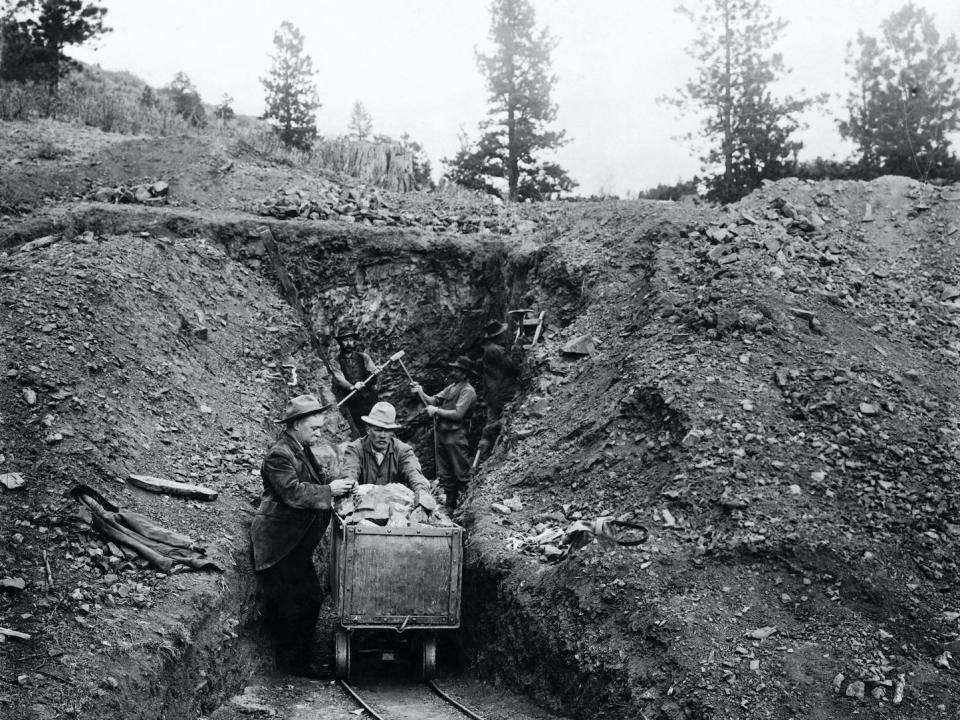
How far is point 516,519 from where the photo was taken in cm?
946

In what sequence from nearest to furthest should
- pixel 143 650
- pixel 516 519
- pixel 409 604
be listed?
pixel 143 650
pixel 409 604
pixel 516 519

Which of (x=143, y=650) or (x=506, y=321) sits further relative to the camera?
(x=506, y=321)

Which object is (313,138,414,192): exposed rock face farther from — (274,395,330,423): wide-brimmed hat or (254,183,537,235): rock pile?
(274,395,330,423): wide-brimmed hat

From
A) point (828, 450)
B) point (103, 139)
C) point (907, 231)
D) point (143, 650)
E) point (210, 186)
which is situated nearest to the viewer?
point (143, 650)

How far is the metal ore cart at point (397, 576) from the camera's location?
775cm

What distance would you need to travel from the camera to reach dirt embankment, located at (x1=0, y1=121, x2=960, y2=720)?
6.64m

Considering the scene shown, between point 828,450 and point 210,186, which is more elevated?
point 210,186

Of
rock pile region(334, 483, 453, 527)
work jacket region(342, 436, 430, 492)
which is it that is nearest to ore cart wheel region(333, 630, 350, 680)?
rock pile region(334, 483, 453, 527)

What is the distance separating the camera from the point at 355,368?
13.7 metres

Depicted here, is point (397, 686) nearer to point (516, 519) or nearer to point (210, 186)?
point (516, 519)

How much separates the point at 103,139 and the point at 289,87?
10456 mm

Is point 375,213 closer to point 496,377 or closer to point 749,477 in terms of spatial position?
point 496,377

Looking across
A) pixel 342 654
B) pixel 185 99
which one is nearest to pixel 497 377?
pixel 342 654

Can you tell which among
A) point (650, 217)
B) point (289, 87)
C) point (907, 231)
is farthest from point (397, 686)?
point (289, 87)
